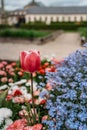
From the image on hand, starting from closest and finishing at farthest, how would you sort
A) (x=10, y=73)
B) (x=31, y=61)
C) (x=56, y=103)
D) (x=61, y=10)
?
(x=56, y=103)
(x=31, y=61)
(x=10, y=73)
(x=61, y=10)

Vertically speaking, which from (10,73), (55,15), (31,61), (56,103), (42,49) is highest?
(31,61)

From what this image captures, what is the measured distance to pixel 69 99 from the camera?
2.55 m

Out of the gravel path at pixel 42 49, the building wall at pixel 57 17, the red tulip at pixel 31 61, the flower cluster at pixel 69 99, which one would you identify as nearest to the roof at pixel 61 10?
the building wall at pixel 57 17

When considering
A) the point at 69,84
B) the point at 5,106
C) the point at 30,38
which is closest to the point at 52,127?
the point at 69,84

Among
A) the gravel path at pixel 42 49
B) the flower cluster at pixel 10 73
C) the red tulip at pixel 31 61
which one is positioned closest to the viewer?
the red tulip at pixel 31 61

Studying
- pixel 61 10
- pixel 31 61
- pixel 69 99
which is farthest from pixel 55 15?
pixel 69 99

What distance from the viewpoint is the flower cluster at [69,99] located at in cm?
233

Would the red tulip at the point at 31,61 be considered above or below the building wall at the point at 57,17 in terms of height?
above

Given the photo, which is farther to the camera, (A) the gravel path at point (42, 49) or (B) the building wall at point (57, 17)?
(B) the building wall at point (57, 17)

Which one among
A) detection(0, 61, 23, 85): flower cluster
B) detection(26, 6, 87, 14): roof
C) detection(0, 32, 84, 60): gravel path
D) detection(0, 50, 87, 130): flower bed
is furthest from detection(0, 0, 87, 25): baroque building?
detection(0, 50, 87, 130): flower bed

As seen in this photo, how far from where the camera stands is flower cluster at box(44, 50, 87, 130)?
233cm

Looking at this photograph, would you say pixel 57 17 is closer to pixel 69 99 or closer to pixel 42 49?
pixel 42 49

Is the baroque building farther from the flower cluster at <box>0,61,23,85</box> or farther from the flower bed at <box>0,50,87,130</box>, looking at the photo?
the flower bed at <box>0,50,87,130</box>

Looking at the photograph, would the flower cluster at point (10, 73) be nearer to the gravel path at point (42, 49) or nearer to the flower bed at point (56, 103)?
the flower bed at point (56, 103)
